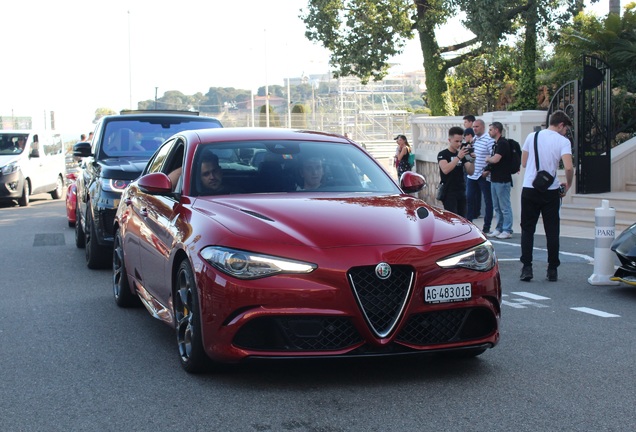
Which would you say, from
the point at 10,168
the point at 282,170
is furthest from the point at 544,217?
the point at 10,168

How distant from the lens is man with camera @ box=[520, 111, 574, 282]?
10.0m

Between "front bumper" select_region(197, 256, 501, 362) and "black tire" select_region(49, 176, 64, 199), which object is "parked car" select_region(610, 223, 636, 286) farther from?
"black tire" select_region(49, 176, 64, 199)

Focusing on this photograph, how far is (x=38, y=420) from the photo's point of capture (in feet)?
16.5

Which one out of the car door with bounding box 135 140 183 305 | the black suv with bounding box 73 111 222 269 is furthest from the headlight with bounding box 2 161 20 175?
the car door with bounding box 135 140 183 305

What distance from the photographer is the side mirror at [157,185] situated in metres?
6.71

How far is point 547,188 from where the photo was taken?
1000cm

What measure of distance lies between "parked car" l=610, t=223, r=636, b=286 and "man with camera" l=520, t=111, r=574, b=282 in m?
0.81

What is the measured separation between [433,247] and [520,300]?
3732 millimetres

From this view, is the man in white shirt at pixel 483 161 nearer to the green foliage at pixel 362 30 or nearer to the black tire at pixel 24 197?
the black tire at pixel 24 197

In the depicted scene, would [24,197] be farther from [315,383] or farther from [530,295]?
[315,383]

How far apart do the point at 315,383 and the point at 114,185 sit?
233 inches

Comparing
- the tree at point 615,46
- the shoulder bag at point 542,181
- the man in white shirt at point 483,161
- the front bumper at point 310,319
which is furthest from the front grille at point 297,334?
the tree at point 615,46

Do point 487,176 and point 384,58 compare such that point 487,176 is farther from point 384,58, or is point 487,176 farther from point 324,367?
point 384,58

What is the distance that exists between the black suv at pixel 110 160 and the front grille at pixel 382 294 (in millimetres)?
6028
